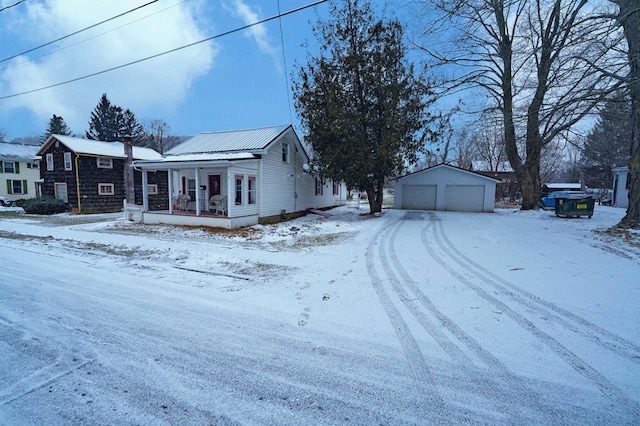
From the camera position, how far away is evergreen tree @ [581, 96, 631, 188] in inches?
448

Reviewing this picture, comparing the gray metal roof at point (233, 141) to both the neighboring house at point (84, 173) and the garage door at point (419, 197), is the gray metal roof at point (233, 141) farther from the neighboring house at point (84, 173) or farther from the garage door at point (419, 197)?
the garage door at point (419, 197)

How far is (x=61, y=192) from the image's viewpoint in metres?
20.8

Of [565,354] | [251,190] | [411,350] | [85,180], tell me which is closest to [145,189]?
[251,190]

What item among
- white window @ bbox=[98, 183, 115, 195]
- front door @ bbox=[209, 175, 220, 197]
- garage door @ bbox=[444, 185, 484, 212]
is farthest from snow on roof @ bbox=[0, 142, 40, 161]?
garage door @ bbox=[444, 185, 484, 212]

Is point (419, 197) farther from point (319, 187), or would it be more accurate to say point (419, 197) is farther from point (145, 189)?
point (145, 189)

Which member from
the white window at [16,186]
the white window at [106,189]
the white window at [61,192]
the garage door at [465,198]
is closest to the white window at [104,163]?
the white window at [106,189]

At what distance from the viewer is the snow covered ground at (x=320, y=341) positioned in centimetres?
223

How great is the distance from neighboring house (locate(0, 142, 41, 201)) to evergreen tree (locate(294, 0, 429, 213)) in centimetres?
2801

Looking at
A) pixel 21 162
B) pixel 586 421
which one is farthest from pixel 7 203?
pixel 586 421

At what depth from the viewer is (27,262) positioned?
21.4 feet

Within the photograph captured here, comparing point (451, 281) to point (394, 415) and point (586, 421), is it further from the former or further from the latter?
point (394, 415)

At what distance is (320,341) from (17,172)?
38.5 meters

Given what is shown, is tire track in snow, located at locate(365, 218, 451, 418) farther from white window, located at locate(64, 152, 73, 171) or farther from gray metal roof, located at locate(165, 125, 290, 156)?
white window, located at locate(64, 152, 73, 171)

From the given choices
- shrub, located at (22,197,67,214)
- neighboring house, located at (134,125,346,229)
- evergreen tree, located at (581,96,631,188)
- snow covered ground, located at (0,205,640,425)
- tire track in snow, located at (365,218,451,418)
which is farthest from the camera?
shrub, located at (22,197,67,214)
